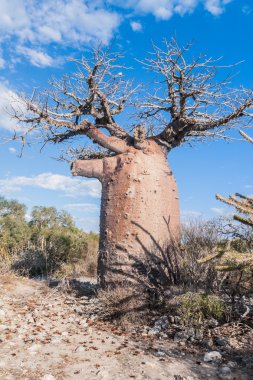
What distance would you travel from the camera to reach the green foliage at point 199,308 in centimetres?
448

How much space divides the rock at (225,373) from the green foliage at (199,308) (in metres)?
0.90

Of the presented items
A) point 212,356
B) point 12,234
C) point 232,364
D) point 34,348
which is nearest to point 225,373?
point 232,364

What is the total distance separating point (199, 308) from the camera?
4.52 meters

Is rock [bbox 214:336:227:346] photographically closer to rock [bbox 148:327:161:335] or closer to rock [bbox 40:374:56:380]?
rock [bbox 148:327:161:335]

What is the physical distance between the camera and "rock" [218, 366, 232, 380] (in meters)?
3.36

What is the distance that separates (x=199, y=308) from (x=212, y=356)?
77cm

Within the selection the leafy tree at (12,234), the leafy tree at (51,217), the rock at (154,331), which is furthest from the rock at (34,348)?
the leafy tree at (51,217)

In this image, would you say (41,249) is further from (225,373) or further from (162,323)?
(225,373)

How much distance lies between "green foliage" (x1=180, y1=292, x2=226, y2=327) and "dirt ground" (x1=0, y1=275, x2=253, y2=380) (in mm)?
370

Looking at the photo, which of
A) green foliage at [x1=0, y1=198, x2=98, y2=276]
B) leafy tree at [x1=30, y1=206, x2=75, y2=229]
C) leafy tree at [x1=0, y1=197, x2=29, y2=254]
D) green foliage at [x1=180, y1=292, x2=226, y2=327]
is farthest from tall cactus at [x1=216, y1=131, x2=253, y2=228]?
leafy tree at [x1=30, y1=206, x2=75, y2=229]

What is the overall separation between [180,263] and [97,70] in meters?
3.62

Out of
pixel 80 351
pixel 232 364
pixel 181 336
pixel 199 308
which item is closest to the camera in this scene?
pixel 232 364

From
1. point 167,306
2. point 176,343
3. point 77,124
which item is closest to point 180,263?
point 167,306

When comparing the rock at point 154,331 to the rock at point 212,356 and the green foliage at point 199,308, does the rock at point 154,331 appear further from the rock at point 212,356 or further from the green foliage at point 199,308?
the rock at point 212,356
